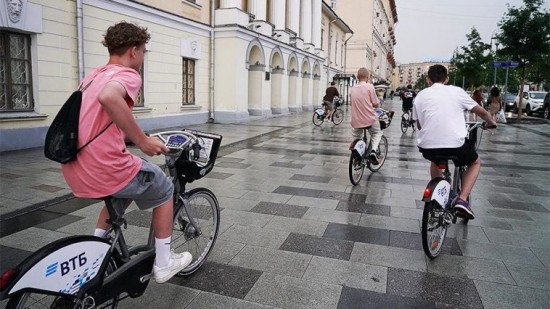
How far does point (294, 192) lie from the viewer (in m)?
6.66

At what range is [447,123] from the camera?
413 cm

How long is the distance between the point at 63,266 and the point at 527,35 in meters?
24.9

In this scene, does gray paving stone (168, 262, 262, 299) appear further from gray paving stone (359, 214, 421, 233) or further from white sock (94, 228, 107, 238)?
gray paving stone (359, 214, 421, 233)

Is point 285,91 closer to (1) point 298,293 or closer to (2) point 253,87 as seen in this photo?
(2) point 253,87

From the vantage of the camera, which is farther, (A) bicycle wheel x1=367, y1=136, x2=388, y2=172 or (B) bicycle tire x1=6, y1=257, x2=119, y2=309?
(A) bicycle wheel x1=367, y1=136, x2=388, y2=172

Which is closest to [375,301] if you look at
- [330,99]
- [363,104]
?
[363,104]

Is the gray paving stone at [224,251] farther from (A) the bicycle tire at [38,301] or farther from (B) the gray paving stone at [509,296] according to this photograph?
(B) the gray paving stone at [509,296]

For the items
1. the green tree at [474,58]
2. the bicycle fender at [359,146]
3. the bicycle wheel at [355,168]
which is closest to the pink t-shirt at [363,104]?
the bicycle fender at [359,146]

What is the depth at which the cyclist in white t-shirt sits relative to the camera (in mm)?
4137

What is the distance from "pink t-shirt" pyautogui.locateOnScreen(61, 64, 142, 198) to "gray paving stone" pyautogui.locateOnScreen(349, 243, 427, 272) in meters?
2.43

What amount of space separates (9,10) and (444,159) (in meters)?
8.93

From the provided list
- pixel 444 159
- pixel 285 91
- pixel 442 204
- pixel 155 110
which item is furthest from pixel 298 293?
pixel 285 91

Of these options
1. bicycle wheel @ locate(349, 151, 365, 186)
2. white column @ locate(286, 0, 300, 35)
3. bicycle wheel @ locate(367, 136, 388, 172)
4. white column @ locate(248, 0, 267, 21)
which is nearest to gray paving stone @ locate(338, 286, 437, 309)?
bicycle wheel @ locate(349, 151, 365, 186)

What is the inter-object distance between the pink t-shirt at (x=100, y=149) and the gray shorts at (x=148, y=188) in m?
A: 0.07
